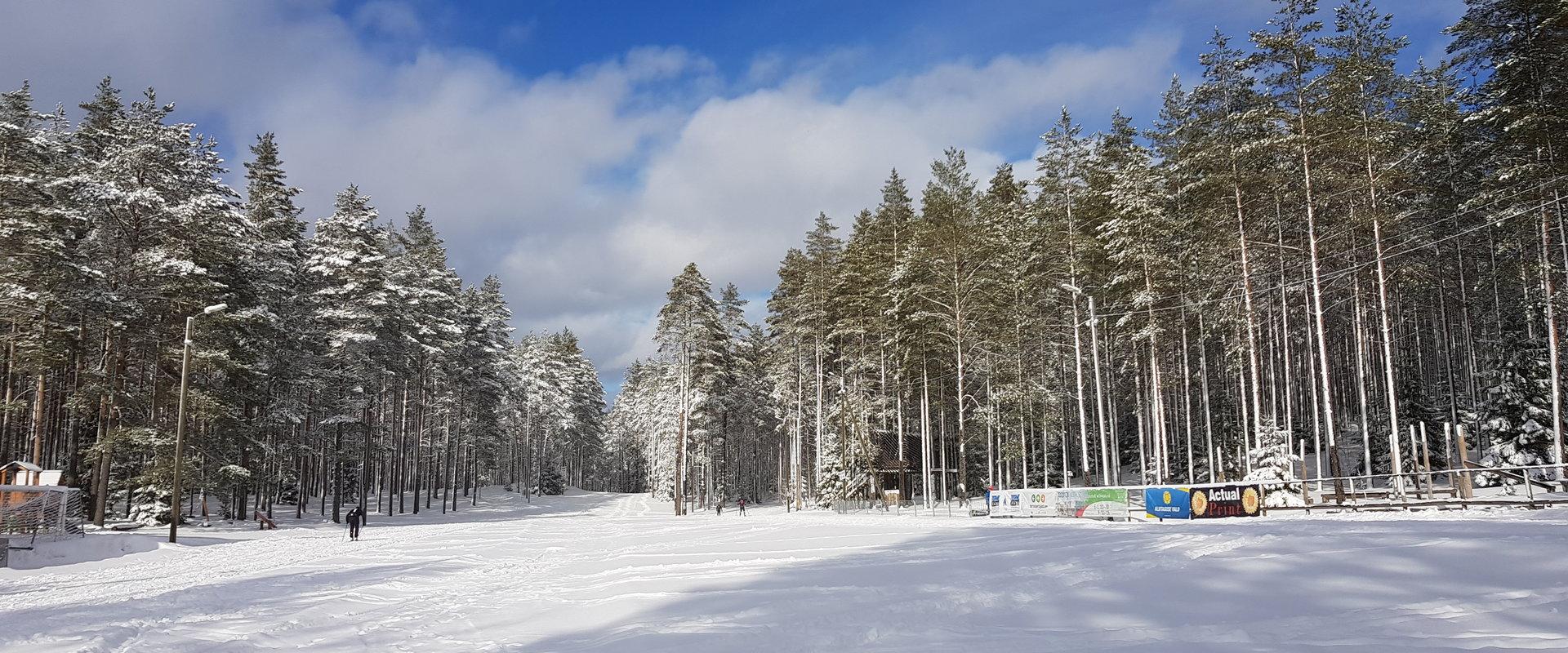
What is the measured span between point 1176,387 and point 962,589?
3575 cm

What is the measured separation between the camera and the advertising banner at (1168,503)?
2323 centimetres

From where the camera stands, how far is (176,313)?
30.6 meters

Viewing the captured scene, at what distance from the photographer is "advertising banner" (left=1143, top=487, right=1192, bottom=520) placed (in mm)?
23234

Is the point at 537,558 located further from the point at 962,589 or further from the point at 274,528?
the point at 274,528

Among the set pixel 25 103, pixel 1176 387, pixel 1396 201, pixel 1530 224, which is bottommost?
pixel 1176 387

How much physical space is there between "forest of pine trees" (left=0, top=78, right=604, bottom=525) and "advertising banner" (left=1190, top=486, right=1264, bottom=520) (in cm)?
3292

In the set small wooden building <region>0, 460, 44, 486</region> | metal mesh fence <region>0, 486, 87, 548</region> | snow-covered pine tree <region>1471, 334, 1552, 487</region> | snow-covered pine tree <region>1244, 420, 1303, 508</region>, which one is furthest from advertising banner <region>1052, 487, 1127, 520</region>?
small wooden building <region>0, 460, 44, 486</region>

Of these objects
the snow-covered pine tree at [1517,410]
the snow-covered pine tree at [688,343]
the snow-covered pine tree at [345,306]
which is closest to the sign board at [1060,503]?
the snow-covered pine tree at [1517,410]

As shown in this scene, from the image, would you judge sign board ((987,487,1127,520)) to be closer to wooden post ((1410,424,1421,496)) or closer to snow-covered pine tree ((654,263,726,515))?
wooden post ((1410,424,1421,496))

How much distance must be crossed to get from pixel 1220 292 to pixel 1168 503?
486 inches

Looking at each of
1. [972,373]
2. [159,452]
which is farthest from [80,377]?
[972,373]

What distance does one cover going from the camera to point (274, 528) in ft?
107

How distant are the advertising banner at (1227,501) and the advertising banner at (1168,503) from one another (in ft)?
0.57

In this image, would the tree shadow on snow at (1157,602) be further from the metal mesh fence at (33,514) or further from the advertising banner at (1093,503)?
the metal mesh fence at (33,514)
